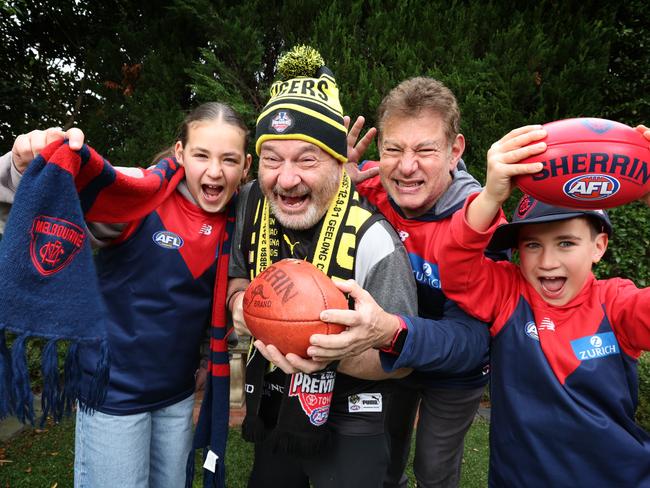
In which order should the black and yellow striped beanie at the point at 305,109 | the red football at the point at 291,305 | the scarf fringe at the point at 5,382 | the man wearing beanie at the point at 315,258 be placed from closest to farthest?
the scarf fringe at the point at 5,382, the red football at the point at 291,305, the man wearing beanie at the point at 315,258, the black and yellow striped beanie at the point at 305,109

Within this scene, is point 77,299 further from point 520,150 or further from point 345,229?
point 520,150

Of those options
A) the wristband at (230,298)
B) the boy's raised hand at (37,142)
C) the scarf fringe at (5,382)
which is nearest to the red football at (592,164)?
the wristband at (230,298)

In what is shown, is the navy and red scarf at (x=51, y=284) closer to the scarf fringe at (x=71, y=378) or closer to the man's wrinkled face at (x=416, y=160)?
the scarf fringe at (x=71, y=378)

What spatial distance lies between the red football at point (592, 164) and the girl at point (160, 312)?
1.57m

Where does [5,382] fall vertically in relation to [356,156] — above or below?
below

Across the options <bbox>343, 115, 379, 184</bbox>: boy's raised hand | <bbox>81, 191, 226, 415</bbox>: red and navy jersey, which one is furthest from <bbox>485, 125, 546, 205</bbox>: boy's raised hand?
<bbox>81, 191, 226, 415</bbox>: red and navy jersey

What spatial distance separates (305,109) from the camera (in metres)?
2.28

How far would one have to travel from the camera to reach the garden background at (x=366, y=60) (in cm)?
522

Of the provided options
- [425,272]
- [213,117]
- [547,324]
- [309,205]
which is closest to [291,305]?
[309,205]

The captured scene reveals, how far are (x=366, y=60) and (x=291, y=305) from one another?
4.33 m

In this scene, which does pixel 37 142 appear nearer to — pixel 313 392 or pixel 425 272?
pixel 313 392

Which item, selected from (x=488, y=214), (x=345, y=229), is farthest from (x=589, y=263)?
(x=345, y=229)

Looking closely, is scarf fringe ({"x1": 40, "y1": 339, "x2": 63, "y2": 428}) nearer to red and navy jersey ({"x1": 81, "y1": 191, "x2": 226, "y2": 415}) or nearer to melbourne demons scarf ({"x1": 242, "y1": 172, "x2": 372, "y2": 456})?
red and navy jersey ({"x1": 81, "y1": 191, "x2": 226, "y2": 415})

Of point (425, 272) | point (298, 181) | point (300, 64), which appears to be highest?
point (300, 64)
